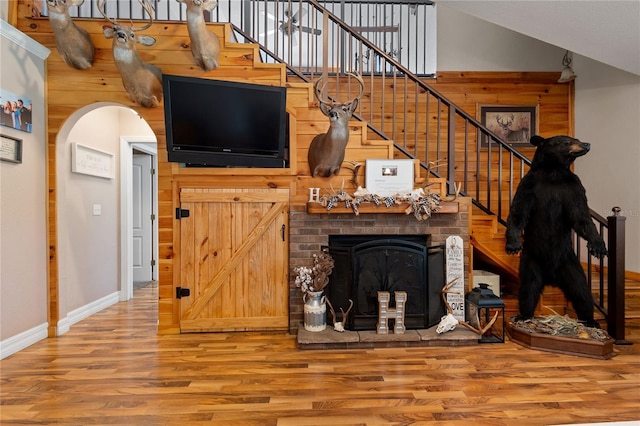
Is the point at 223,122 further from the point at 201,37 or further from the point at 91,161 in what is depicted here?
the point at 91,161

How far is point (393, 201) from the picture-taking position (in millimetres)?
3420

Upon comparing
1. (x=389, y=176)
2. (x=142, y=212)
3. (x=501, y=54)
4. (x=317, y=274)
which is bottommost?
(x=317, y=274)

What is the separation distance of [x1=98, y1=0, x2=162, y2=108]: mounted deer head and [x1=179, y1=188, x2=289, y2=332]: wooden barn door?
0.86 metres

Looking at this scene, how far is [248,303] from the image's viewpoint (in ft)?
11.7

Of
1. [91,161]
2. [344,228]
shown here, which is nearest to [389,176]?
[344,228]

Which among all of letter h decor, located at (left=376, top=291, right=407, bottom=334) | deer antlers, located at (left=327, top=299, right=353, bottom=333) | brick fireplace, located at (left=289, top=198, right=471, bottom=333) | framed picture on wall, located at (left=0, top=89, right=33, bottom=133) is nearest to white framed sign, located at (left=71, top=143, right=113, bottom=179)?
framed picture on wall, located at (left=0, top=89, right=33, bottom=133)

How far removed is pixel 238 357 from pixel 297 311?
733 millimetres

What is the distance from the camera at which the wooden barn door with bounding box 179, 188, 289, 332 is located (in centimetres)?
354

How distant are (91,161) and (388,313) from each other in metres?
3.44

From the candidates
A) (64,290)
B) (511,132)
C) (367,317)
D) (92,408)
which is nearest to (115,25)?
(64,290)

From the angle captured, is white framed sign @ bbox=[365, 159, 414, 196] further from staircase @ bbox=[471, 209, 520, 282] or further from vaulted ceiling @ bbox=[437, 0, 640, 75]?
vaulted ceiling @ bbox=[437, 0, 640, 75]

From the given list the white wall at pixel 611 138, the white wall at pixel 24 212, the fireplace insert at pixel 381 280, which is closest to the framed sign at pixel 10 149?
the white wall at pixel 24 212

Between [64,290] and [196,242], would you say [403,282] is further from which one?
[64,290]

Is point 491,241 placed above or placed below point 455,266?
above
